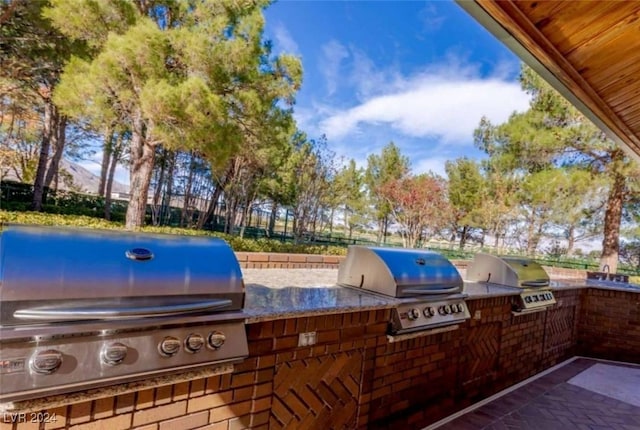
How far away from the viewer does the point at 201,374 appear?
1.28 metres

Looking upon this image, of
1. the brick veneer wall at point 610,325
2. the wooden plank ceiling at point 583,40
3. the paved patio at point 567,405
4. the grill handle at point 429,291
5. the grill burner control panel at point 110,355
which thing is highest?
the wooden plank ceiling at point 583,40

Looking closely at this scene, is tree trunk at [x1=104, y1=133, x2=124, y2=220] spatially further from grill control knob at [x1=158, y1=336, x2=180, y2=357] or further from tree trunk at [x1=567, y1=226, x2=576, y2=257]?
tree trunk at [x1=567, y1=226, x2=576, y2=257]

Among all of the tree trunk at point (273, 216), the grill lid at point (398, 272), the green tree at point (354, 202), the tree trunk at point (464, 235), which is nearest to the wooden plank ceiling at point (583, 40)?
the grill lid at point (398, 272)

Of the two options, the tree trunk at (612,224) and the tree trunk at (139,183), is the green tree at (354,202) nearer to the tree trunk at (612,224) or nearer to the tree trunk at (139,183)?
the tree trunk at (612,224)

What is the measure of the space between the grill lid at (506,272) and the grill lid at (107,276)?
2.63m

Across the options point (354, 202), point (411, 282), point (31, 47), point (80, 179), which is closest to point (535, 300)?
point (411, 282)

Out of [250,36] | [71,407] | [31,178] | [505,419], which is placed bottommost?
[505,419]

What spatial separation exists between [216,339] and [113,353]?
0.33m

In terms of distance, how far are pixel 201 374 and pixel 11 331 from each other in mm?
591

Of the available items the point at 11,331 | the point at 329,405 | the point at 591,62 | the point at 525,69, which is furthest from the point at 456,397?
the point at 525,69

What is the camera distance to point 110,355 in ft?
3.49

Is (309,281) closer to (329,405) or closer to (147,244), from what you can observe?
(329,405)

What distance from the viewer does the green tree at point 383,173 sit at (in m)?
18.2

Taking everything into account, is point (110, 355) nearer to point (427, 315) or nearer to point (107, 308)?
point (107, 308)
